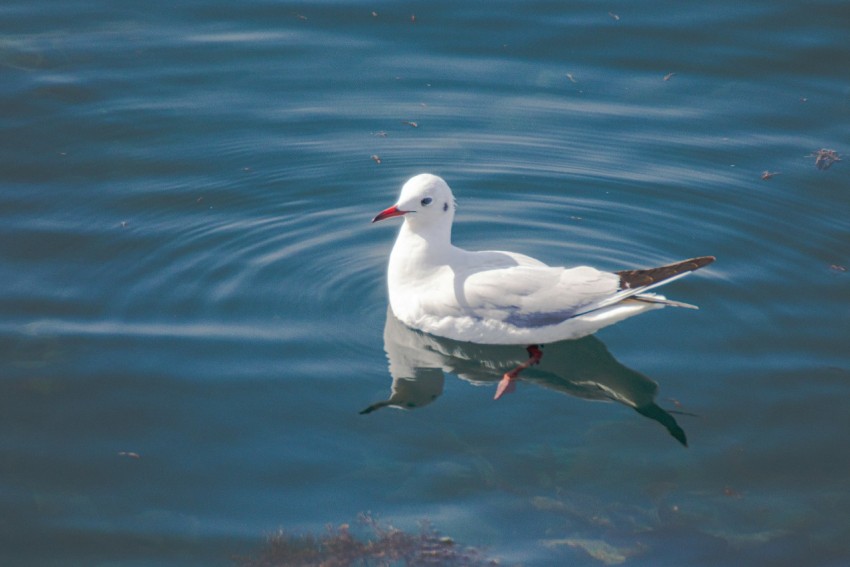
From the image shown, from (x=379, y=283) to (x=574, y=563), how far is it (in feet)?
10.9

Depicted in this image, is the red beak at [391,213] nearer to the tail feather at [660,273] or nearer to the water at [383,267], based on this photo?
the water at [383,267]

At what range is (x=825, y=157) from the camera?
35.8 ft

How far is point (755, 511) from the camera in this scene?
6.91 metres

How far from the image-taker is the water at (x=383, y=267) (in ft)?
22.6

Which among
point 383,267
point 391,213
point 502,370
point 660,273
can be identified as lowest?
point 502,370

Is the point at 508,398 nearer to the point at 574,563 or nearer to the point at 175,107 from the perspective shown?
the point at 574,563

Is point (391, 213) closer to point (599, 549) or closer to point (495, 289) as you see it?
point (495, 289)

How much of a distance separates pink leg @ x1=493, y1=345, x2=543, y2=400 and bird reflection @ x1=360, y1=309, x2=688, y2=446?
6 cm

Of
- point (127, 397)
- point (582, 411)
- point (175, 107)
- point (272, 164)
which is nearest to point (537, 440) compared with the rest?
point (582, 411)

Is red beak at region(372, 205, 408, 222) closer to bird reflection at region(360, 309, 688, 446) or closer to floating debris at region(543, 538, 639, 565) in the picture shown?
bird reflection at region(360, 309, 688, 446)

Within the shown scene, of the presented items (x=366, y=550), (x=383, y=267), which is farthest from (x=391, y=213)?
(x=366, y=550)

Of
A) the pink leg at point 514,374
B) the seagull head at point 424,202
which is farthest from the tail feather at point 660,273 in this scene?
the seagull head at point 424,202

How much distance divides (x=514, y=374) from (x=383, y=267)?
1.77m

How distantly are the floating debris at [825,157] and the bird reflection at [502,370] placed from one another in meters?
3.69
